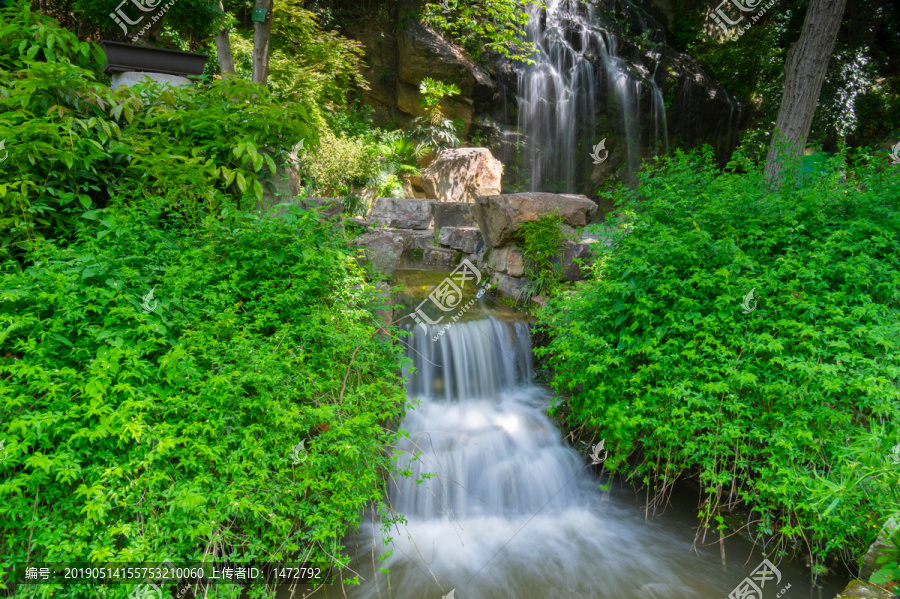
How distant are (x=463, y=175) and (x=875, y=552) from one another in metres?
9.46

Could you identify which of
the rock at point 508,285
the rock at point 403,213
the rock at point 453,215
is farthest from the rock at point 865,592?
the rock at point 403,213

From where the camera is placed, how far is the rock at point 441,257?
8.10 m

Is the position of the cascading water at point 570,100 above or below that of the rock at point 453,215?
above

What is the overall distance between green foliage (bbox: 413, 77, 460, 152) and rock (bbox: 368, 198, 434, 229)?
10.6 ft

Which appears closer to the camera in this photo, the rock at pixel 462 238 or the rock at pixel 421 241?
the rock at pixel 462 238

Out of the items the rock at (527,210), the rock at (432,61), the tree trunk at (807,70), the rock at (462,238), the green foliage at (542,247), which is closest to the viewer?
the tree trunk at (807,70)

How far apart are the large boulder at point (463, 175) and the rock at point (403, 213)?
1386mm

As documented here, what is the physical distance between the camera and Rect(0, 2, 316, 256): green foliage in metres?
2.88

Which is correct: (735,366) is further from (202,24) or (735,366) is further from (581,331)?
(202,24)

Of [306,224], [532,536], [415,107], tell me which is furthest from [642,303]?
[415,107]

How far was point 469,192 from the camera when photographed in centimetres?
1066

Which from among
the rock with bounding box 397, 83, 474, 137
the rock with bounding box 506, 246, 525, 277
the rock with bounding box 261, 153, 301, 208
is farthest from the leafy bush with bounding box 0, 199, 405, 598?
the rock with bounding box 397, 83, 474, 137

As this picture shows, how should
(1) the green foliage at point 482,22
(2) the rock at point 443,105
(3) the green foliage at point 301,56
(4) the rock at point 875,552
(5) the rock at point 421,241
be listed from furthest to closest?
1. (2) the rock at point 443,105
2. (3) the green foliage at point 301,56
3. (1) the green foliage at point 482,22
4. (5) the rock at point 421,241
5. (4) the rock at point 875,552

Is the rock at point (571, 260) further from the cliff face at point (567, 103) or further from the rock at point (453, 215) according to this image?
the cliff face at point (567, 103)
